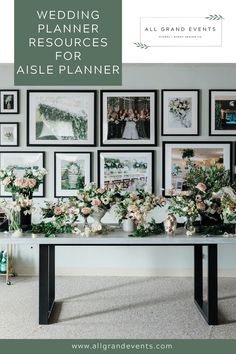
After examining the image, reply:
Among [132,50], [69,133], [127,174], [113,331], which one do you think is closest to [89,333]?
[113,331]

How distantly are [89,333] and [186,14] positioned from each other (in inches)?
119

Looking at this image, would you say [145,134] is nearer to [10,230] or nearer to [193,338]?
[10,230]

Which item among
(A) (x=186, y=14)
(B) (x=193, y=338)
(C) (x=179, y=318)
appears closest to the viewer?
(B) (x=193, y=338)

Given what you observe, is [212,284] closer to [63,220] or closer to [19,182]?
[63,220]

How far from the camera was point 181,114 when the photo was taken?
16.6ft

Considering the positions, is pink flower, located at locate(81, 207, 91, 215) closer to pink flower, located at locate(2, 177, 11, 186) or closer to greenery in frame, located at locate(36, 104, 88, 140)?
pink flower, located at locate(2, 177, 11, 186)

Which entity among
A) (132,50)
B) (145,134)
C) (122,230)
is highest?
(132,50)

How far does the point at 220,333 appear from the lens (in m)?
3.33

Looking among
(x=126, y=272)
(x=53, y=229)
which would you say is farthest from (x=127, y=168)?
(x=53, y=229)

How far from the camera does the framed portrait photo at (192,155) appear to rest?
5.03m

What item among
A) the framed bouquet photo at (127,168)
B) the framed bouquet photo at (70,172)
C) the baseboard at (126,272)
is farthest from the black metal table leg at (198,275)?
the framed bouquet photo at (70,172)

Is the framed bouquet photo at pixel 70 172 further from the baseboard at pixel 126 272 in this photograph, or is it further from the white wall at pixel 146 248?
the baseboard at pixel 126 272

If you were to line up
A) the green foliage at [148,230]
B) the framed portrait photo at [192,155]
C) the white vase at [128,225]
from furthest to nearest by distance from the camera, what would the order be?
the framed portrait photo at [192,155]
the white vase at [128,225]
the green foliage at [148,230]

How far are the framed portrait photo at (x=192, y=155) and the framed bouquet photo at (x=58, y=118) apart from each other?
3.47 ft
